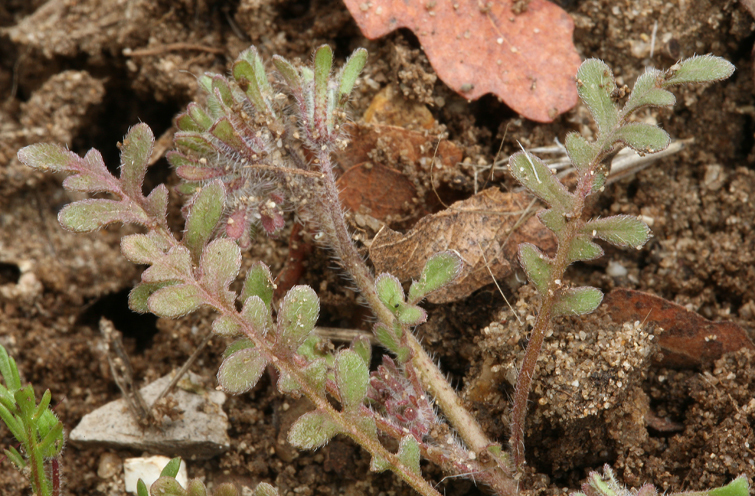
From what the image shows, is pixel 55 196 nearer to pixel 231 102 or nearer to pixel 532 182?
pixel 231 102

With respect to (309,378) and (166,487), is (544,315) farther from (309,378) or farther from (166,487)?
(166,487)

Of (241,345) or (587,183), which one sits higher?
(587,183)

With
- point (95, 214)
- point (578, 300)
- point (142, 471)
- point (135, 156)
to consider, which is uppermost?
point (135, 156)

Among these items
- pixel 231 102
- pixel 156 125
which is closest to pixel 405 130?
pixel 231 102

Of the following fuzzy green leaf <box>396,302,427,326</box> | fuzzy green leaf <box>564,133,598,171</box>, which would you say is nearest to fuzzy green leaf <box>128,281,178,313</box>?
fuzzy green leaf <box>396,302,427,326</box>

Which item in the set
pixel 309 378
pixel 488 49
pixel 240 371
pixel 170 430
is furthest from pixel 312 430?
pixel 488 49

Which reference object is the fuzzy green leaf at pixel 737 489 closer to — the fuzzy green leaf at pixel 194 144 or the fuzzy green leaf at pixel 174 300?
the fuzzy green leaf at pixel 174 300
